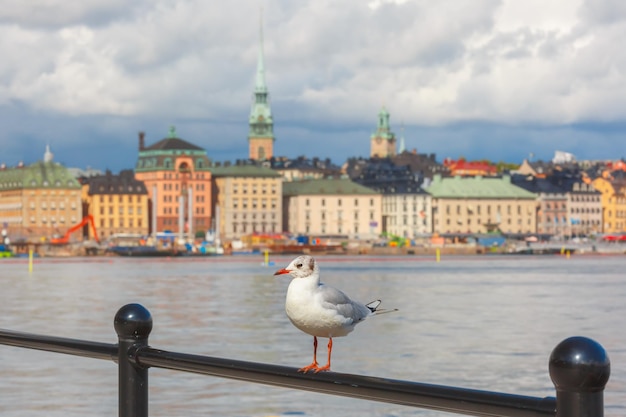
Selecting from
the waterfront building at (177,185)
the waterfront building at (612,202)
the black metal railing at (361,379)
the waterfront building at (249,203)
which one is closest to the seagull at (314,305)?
the black metal railing at (361,379)

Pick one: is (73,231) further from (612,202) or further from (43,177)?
(612,202)

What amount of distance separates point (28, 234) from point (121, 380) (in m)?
158

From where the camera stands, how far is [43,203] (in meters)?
157

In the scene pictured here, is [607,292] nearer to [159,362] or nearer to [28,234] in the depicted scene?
[159,362]

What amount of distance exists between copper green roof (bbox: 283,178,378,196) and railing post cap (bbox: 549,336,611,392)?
159m

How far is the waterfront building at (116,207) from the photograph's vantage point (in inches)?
6220

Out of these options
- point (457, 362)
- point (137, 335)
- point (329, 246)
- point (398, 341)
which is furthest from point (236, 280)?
point (329, 246)

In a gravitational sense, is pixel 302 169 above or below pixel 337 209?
above

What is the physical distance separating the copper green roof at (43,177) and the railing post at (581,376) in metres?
157

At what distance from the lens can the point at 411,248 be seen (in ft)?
502

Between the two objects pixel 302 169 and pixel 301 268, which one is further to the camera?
pixel 302 169

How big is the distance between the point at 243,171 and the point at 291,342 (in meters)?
141

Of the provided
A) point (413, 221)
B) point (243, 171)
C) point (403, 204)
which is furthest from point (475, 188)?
point (243, 171)

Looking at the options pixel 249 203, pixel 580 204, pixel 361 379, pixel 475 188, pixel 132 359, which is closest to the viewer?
pixel 361 379
